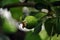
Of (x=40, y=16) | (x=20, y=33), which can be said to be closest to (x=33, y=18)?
(x=40, y=16)

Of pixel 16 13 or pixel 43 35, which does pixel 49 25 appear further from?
pixel 16 13

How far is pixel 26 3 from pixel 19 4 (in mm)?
22

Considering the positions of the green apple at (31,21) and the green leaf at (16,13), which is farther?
the green leaf at (16,13)

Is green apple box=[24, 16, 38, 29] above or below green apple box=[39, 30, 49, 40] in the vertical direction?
above

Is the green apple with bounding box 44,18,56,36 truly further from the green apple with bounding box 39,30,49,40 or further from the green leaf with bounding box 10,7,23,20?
the green leaf with bounding box 10,7,23,20

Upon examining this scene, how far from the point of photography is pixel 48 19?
1.96 ft

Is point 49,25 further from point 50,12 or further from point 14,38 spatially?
point 14,38

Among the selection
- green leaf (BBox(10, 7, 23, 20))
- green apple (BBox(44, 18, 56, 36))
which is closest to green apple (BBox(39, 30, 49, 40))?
green apple (BBox(44, 18, 56, 36))

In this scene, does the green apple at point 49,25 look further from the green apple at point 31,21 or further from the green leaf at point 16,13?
the green leaf at point 16,13

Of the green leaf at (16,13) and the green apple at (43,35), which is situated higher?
the green leaf at (16,13)

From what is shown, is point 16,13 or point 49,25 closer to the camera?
point 49,25

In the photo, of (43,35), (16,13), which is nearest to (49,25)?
(43,35)

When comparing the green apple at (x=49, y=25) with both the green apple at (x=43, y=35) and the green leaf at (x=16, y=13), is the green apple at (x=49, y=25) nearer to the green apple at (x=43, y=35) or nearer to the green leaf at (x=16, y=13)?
the green apple at (x=43, y=35)

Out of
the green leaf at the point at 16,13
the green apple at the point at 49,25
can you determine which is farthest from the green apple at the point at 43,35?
the green leaf at the point at 16,13
